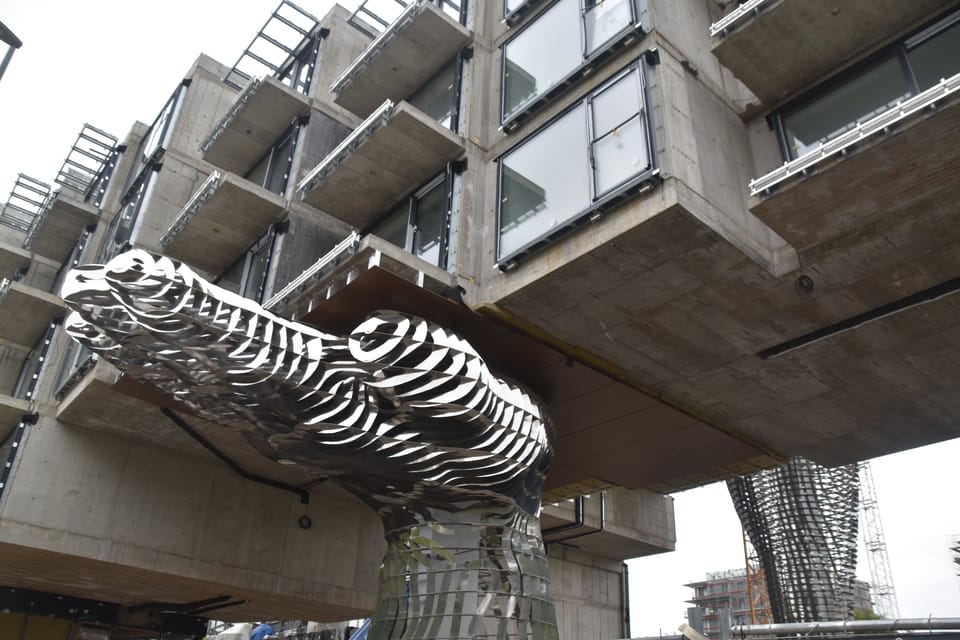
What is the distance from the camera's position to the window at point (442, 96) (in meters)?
16.5

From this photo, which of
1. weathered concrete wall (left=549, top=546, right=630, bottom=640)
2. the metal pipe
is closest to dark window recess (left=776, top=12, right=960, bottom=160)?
the metal pipe

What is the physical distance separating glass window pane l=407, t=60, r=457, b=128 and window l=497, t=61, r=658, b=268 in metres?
3.21

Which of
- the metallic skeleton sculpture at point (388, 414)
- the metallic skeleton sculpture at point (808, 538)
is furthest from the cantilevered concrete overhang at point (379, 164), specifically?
the metallic skeleton sculpture at point (808, 538)

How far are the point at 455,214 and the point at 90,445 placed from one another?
33.0ft

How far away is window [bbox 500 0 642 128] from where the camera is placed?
43.3 ft

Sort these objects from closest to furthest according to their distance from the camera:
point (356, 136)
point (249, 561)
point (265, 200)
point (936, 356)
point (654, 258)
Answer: point (654, 258), point (936, 356), point (356, 136), point (265, 200), point (249, 561)

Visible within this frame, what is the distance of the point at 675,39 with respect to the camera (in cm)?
1296

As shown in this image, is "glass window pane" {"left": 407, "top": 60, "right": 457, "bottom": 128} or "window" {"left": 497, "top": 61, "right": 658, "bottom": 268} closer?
"window" {"left": 497, "top": 61, "right": 658, "bottom": 268}

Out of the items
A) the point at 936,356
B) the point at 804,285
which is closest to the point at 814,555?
the point at 936,356

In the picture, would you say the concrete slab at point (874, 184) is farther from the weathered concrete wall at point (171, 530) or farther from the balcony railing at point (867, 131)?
the weathered concrete wall at point (171, 530)

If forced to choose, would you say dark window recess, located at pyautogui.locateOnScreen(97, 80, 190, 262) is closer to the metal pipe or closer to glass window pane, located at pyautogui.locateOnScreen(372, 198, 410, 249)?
glass window pane, located at pyautogui.locateOnScreen(372, 198, 410, 249)

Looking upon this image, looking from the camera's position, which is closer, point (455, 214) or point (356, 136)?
point (455, 214)

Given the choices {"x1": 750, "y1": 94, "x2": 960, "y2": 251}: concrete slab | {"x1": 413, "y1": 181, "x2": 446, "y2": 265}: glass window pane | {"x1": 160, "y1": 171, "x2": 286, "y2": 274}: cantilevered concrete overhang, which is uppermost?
{"x1": 160, "y1": 171, "x2": 286, "y2": 274}: cantilevered concrete overhang

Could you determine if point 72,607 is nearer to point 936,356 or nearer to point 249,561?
point 249,561
